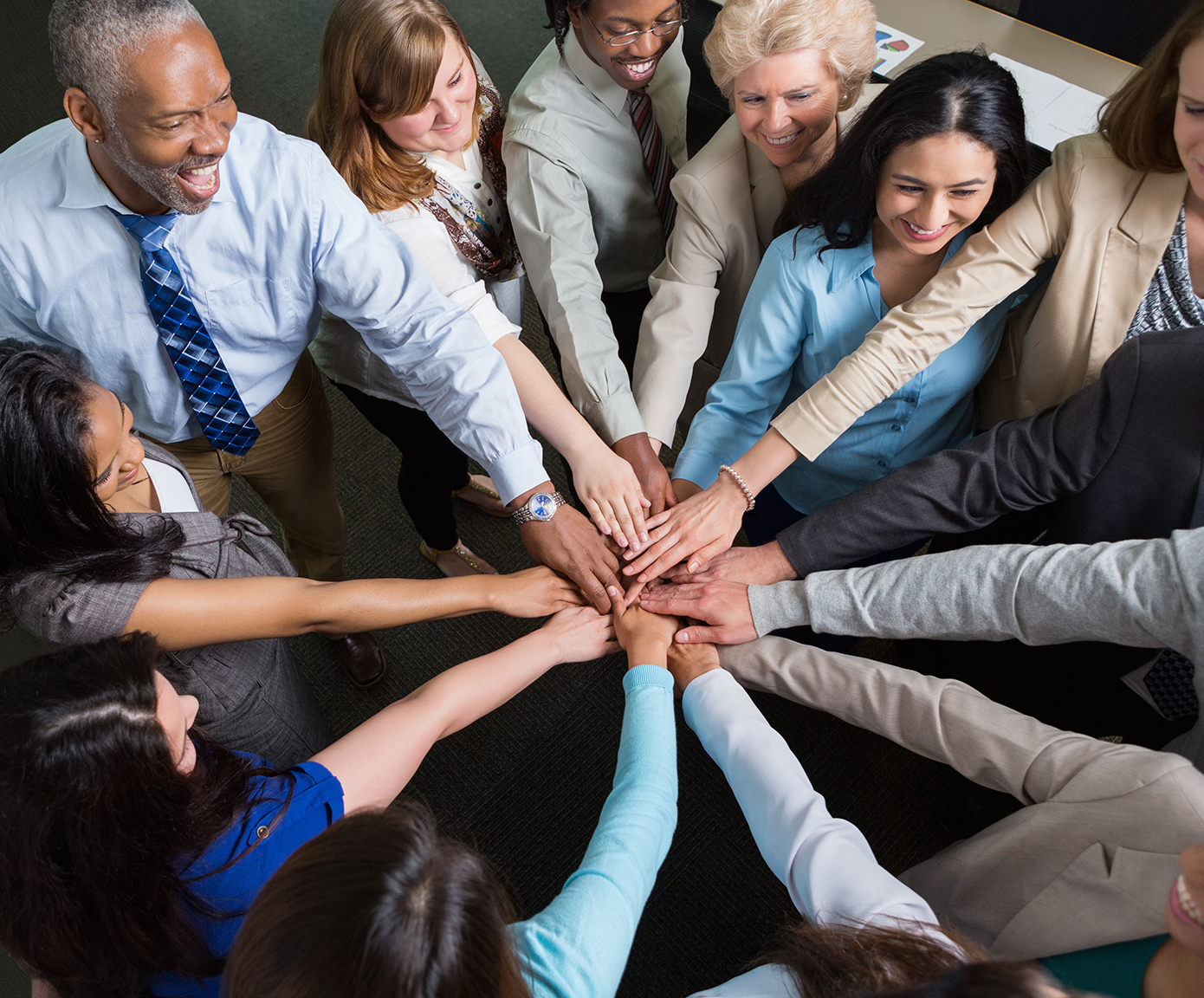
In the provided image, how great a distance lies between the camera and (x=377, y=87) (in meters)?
1.63

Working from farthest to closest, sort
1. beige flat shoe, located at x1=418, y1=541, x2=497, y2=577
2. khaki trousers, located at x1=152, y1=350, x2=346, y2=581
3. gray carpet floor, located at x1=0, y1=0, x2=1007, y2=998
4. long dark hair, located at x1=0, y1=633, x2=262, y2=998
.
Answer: beige flat shoe, located at x1=418, y1=541, x2=497, y2=577 < gray carpet floor, located at x1=0, y1=0, x2=1007, y2=998 < khaki trousers, located at x1=152, y1=350, x2=346, y2=581 < long dark hair, located at x1=0, y1=633, x2=262, y2=998

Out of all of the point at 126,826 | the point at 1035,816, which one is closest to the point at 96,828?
the point at 126,826

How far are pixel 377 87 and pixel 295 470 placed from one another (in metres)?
0.88

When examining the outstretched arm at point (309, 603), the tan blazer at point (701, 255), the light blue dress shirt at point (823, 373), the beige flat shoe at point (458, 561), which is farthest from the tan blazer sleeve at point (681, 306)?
the beige flat shoe at point (458, 561)

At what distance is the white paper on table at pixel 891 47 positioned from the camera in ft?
7.77

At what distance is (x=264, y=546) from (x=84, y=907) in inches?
27.4

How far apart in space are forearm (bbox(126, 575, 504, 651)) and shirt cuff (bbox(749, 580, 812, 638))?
517 mm

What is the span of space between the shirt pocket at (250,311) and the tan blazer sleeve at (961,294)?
3.40 feet

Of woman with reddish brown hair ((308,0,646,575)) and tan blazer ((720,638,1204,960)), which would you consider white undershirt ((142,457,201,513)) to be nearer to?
woman with reddish brown hair ((308,0,646,575))

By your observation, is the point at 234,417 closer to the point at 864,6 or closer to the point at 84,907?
the point at 84,907

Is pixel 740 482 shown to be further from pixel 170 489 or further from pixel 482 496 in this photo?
pixel 482 496

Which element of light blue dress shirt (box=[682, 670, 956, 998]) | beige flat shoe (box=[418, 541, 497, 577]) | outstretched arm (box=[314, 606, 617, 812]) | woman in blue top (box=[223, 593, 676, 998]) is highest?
woman in blue top (box=[223, 593, 676, 998])

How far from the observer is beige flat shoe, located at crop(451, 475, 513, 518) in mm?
2773

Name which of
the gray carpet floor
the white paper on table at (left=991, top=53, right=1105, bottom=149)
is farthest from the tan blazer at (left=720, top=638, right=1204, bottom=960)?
the white paper on table at (left=991, top=53, right=1105, bottom=149)
